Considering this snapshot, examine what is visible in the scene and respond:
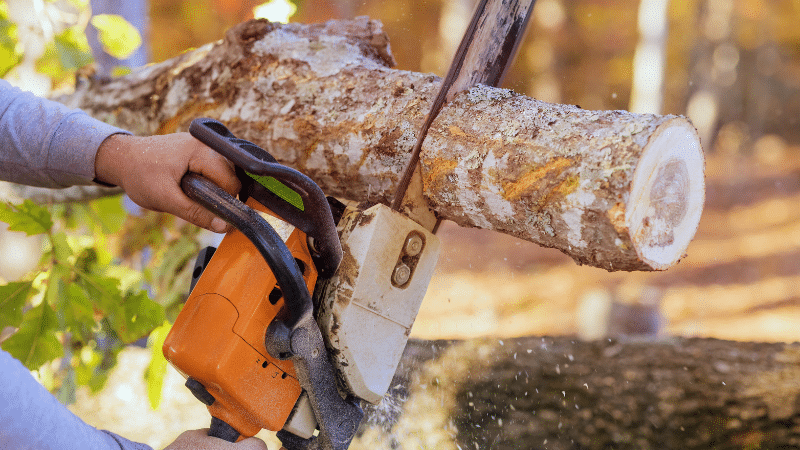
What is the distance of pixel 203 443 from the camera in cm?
118

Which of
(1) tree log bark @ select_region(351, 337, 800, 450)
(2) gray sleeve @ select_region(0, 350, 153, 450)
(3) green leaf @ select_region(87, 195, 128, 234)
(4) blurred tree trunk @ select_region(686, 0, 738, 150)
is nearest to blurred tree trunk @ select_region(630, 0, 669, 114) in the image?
(1) tree log bark @ select_region(351, 337, 800, 450)

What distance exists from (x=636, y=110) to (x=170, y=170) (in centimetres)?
716

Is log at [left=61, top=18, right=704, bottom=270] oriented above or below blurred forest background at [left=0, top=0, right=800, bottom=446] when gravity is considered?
below

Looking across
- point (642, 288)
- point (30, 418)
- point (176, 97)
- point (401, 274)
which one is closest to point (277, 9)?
point (176, 97)

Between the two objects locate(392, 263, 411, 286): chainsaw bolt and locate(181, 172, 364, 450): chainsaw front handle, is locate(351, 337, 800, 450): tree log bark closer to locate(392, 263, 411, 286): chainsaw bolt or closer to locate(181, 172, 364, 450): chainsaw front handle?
locate(181, 172, 364, 450): chainsaw front handle

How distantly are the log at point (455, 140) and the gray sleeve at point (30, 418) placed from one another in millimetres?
910

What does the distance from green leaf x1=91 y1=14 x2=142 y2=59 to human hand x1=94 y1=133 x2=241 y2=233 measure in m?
1.48

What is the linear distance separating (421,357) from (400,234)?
1875 millimetres

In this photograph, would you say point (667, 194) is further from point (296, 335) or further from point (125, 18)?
point (125, 18)

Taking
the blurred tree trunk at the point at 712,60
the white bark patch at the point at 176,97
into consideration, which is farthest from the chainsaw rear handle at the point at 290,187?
the blurred tree trunk at the point at 712,60

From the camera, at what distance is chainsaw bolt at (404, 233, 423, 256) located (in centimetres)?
130

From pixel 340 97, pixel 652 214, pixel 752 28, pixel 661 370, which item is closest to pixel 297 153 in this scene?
pixel 340 97

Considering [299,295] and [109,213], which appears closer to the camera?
[299,295]

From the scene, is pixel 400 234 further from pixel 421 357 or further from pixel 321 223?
pixel 421 357
